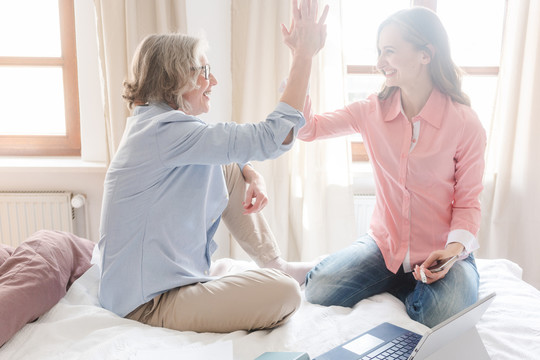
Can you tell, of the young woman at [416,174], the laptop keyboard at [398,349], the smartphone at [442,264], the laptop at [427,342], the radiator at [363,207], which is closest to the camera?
the laptop at [427,342]

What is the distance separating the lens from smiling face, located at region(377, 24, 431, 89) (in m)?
1.46

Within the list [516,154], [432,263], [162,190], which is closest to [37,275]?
[162,190]

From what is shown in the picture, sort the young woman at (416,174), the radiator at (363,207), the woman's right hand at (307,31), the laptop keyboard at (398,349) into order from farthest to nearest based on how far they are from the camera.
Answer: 1. the radiator at (363,207)
2. the young woman at (416,174)
3. the woman's right hand at (307,31)
4. the laptop keyboard at (398,349)

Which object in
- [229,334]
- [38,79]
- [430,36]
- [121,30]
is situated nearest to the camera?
[229,334]

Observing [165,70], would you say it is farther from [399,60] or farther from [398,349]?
[398,349]

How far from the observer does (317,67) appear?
2.28m

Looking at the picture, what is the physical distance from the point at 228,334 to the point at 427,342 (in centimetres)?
54

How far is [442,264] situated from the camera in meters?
1.34

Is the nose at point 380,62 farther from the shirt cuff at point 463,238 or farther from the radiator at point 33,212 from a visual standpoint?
the radiator at point 33,212

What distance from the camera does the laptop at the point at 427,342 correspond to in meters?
0.82

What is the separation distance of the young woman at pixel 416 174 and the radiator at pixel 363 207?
0.88 m

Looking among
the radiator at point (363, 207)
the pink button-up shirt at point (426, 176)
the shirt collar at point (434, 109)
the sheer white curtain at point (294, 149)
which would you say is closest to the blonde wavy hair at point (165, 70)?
the pink button-up shirt at point (426, 176)

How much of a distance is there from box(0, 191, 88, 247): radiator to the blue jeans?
137cm

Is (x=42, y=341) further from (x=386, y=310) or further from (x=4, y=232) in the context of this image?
(x=4, y=232)
